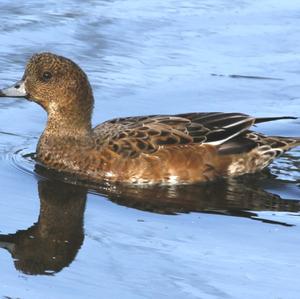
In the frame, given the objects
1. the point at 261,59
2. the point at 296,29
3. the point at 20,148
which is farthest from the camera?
the point at 296,29

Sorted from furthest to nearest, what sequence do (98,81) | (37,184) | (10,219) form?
(98,81)
(37,184)
(10,219)

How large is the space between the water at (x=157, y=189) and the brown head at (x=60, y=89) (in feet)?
1.60

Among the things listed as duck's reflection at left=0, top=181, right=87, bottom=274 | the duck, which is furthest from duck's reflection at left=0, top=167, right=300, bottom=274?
the duck

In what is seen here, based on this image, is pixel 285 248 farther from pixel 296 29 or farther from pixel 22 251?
pixel 296 29

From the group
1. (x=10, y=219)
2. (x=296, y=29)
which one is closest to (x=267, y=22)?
(x=296, y=29)

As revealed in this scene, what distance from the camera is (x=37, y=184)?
9.78 m

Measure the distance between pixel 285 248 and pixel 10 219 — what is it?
1.97 meters

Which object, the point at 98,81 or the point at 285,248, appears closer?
the point at 285,248

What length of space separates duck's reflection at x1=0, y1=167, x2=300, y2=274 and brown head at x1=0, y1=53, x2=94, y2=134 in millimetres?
494

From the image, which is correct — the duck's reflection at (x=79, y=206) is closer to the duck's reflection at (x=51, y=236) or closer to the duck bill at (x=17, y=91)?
the duck's reflection at (x=51, y=236)

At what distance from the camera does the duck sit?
1007 centimetres

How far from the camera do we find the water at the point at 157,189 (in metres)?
7.72

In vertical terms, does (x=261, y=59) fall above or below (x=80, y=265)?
above

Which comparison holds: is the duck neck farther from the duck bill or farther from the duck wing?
the duck bill
